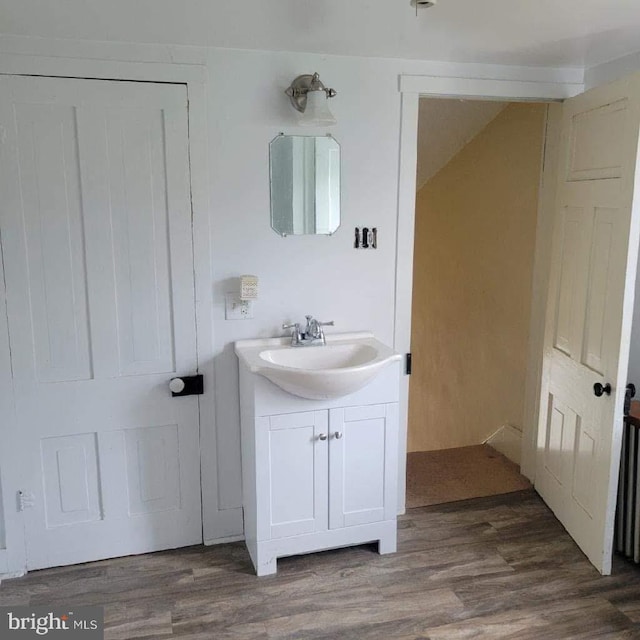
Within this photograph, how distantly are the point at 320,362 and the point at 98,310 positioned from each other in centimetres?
94

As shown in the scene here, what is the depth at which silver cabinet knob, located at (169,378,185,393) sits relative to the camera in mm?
2612

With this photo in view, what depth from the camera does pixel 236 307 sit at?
8.71ft

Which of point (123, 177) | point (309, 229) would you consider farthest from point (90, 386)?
point (309, 229)

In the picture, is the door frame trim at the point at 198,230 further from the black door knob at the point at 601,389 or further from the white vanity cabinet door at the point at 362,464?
the black door knob at the point at 601,389

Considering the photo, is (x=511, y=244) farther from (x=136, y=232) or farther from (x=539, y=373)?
(x=136, y=232)

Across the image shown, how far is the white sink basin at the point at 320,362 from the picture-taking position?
2270mm

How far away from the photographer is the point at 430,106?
345 centimetres

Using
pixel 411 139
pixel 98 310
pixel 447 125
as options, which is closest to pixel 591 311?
pixel 411 139

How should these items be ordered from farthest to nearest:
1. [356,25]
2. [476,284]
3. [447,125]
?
1. [476,284]
2. [447,125]
3. [356,25]

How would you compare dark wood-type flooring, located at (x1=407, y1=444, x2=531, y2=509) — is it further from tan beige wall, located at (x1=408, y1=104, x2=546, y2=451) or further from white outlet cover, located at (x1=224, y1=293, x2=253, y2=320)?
white outlet cover, located at (x1=224, y1=293, x2=253, y2=320)

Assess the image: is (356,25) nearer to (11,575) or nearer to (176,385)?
(176,385)

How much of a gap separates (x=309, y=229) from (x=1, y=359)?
1.36m

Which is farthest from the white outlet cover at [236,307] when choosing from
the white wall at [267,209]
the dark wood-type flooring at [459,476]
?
the dark wood-type flooring at [459,476]

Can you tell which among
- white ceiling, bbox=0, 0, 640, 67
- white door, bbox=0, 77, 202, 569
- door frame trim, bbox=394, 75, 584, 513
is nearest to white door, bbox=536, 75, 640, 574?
door frame trim, bbox=394, 75, 584, 513
